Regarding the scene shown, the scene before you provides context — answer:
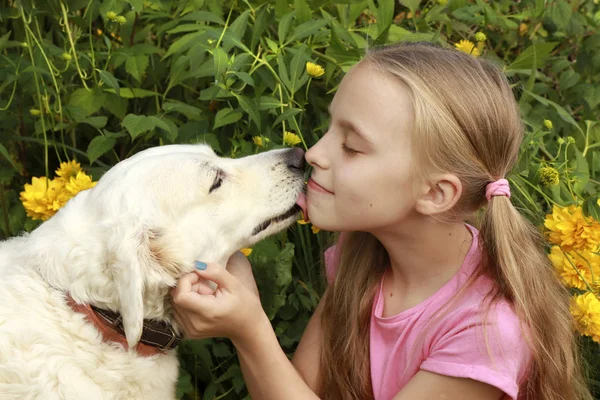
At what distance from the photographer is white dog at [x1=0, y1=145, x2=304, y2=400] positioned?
200 cm

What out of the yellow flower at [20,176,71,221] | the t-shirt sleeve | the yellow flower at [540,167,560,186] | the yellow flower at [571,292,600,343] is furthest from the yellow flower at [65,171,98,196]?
the yellow flower at [571,292,600,343]

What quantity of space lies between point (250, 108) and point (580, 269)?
47.6 inches

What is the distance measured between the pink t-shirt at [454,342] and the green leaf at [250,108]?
72cm

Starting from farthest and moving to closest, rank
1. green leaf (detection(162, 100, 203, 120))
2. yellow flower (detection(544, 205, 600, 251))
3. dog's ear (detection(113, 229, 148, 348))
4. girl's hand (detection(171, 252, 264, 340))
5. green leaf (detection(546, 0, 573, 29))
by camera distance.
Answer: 1. green leaf (detection(546, 0, 573, 29))
2. green leaf (detection(162, 100, 203, 120))
3. yellow flower (detection(544, 205, 600, 251))
4. girl's hand (detection(171, 252, 264, 340))
5. dog's ear (detection(113, 229, 148, 348))

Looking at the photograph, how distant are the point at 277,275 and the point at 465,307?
0.73 m

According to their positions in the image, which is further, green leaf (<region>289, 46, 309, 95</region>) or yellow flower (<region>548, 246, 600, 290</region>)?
green leaf (<region>289, 46, 309, 95</region>)

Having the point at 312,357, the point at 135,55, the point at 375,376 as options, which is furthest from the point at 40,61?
the point at 375,376

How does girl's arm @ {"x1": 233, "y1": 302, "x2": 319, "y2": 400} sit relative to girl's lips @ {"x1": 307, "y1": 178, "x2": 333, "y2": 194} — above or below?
below

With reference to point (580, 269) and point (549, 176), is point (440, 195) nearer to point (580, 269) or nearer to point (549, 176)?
point (549, 176)

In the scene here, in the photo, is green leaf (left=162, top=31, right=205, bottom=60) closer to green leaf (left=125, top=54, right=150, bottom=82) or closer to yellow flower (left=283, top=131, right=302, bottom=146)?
green leaf (left=125, top=54, right=150, bottom=82)

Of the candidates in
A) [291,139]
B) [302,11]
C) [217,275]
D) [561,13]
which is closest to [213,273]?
[217,275]

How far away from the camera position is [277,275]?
2.71 meters

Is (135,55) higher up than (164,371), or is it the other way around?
(135,55)

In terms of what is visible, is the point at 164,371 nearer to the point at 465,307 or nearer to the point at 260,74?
the point at 465,307
